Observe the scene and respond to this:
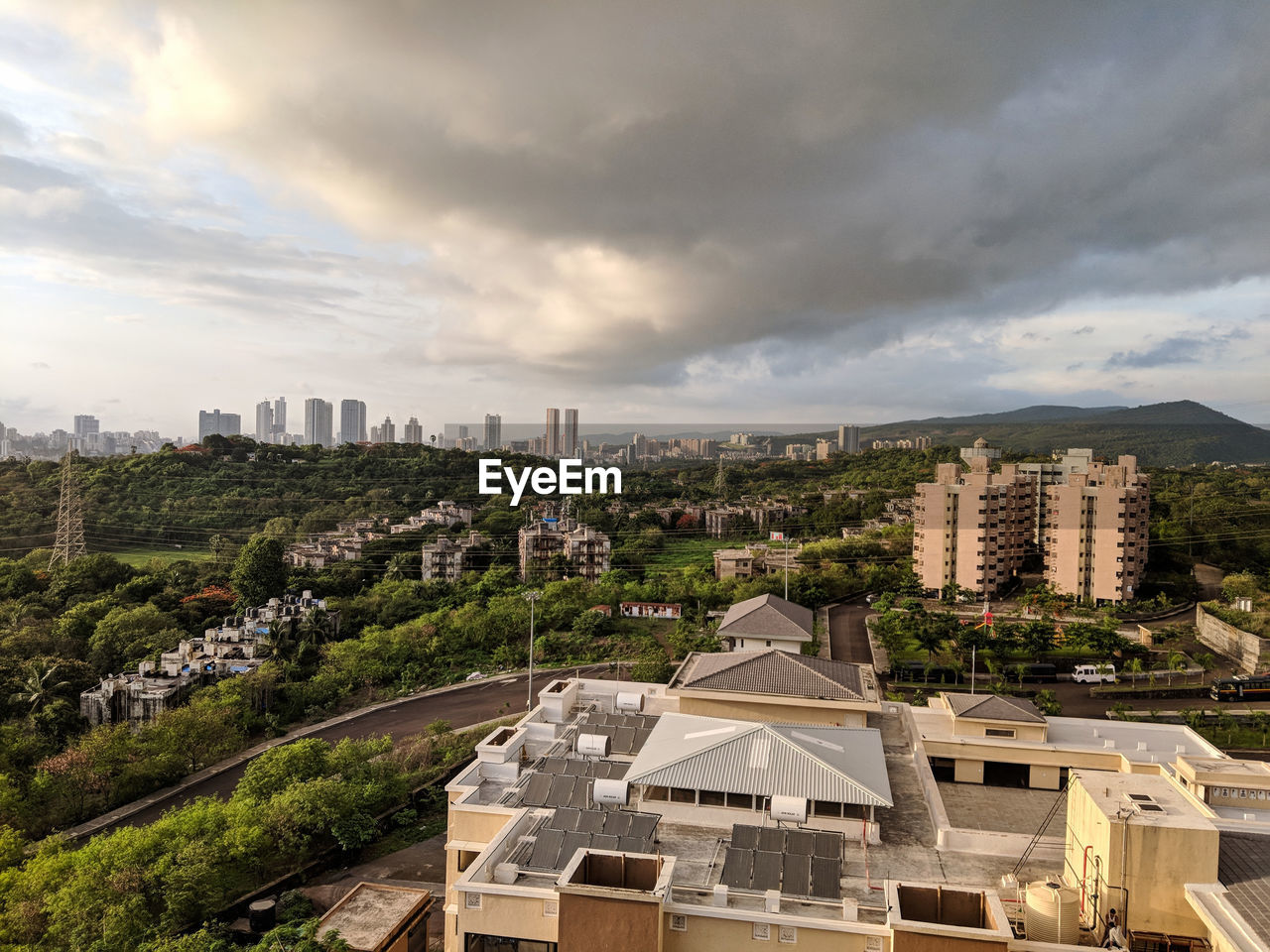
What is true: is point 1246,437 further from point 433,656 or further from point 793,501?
point 433,656

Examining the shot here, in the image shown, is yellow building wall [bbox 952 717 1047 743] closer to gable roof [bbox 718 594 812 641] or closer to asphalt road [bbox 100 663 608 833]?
gable roof [bbox 718 594 812 641]

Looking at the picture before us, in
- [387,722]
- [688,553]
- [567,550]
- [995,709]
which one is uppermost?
[995,709]

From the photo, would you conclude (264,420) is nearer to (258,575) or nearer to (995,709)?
(258,575)

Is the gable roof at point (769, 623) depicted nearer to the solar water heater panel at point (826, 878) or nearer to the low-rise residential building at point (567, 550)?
the solar water heater panel at point (826, 878)

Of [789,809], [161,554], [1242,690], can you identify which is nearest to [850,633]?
[1242,690]

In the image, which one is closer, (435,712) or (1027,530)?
(435,712)

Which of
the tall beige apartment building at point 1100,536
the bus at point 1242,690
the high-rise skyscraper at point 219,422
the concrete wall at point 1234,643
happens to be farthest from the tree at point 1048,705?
the high-rise skyscraper at point 219,422

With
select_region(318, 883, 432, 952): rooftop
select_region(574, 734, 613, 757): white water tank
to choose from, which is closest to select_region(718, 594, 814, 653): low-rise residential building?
select_region(574, 734, 613, 757): white water tank

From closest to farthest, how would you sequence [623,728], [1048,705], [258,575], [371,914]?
1. [371,914]
2. [623,728]
3. [1048,705]
4. [258,575]
